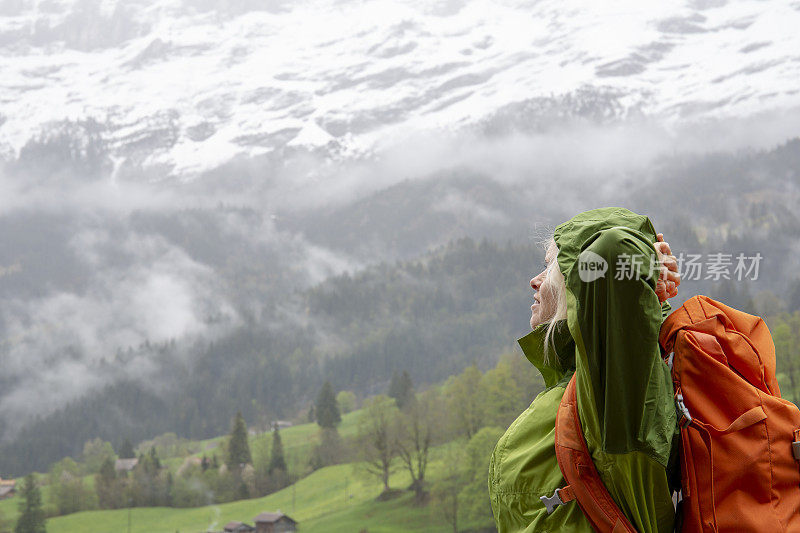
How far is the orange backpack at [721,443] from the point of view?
84.0 inches

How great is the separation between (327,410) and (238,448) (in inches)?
556

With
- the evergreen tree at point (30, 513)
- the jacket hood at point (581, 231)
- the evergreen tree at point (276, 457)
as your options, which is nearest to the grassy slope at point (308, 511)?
the evergreen tree at point (276, 457)

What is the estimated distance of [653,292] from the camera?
1999 millimetres

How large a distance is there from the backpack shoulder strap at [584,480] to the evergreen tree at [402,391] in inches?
3078

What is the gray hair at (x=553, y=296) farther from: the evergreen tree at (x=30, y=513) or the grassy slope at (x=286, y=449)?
the evergreen tree at (x=30, y=513)

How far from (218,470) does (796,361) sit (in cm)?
7302

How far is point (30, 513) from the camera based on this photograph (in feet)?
272

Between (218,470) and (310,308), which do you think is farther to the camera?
(310,308)

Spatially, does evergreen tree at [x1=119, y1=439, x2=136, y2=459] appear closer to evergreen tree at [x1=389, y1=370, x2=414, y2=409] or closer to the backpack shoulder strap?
evergreen tree at [x1=389, y1=370, x2=414, y2=409]

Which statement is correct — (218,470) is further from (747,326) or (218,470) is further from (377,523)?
(747,326)

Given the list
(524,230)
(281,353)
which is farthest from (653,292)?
(524,230)

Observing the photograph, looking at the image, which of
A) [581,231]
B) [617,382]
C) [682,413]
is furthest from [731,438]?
[581,231]

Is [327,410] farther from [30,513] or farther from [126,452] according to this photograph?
[30,513]

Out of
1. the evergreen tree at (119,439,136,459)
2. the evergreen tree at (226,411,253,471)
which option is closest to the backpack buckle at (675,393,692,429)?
the evergreen tree at (226,411,253,471)
